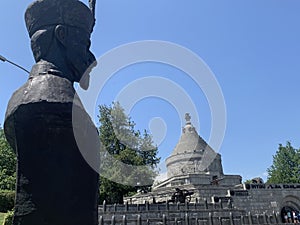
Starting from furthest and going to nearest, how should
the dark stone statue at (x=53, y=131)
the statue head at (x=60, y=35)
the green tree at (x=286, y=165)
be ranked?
the green tree at (x=286, y=165) → the statue head at (x=60, y=35) → the dark stone statue at (x=53, y=131)

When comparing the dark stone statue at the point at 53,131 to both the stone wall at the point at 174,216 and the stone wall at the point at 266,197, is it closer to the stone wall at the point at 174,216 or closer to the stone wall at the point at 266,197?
the stone wall at the point at 174,216

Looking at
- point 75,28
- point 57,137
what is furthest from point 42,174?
point 75,28

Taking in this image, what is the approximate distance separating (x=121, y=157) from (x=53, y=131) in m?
22.0

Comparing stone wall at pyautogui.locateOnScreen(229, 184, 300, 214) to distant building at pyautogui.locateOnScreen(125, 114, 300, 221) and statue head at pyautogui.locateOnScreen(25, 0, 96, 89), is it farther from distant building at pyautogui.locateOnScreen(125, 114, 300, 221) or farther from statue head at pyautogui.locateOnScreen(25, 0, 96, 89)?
statue head at pyautogui.locateOnScreen(25, 0, 96, 89)

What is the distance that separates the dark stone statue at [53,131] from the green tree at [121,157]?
19.5 m

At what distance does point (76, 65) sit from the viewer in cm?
367

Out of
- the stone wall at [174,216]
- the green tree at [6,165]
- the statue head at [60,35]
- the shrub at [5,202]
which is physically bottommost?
the stone wall at [174,216]

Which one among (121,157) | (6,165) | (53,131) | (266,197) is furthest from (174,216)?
(6,165)

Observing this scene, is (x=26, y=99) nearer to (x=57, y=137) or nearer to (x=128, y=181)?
(x=57, y=137)

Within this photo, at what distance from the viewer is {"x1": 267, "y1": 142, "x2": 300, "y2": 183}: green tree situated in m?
38.8

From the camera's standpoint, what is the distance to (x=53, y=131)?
3137 millimetres

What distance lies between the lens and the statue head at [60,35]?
3.62 m

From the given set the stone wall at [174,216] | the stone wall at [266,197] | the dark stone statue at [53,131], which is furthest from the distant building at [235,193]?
the dark stone statue at [53,131]

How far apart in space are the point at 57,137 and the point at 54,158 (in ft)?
0.74
